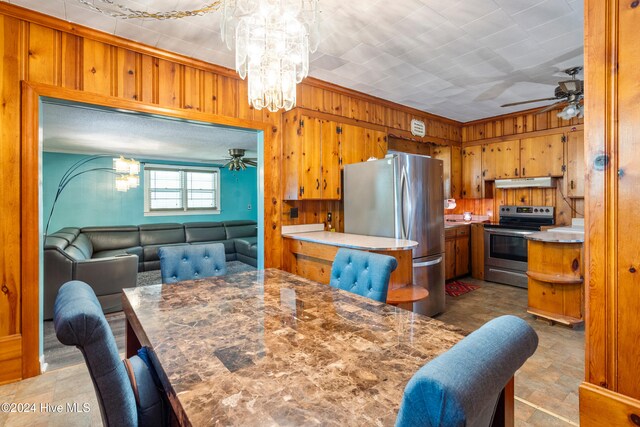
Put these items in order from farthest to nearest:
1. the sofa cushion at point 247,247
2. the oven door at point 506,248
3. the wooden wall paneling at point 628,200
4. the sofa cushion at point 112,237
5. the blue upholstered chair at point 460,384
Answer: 1. the sofa cushion at point 247,247
2. the sofa cushion at point 112,237
3. the oven door at point 506,248
4. the wooden wall paneling at point 628,200
5. the blue upholstered chair at point 460,384

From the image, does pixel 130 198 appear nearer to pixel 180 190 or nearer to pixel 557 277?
pixel 180 190

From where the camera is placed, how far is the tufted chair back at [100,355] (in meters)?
0.82

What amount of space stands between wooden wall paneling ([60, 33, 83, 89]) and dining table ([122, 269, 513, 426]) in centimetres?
181

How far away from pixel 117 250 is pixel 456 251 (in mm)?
5940

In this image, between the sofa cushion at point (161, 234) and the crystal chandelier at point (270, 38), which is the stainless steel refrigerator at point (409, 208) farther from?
the sofa cushion at point (161, 234)

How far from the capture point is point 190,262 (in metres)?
2.30

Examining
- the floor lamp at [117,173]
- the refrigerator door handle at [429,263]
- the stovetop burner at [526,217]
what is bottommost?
the refrigerator door handle at [429,263]

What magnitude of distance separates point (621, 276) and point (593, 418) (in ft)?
2.16

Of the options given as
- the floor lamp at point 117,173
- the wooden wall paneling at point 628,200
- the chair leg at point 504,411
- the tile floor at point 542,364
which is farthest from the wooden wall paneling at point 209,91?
the tile floor at point 542,364

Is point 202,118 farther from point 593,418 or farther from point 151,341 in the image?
point 593,418

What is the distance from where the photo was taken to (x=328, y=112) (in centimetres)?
383

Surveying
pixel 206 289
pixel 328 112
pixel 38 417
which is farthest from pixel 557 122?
pixel 38 417

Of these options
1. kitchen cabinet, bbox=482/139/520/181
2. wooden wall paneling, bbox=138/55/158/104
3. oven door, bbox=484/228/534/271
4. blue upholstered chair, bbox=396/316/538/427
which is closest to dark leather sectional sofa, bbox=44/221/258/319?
wooden wall paneling, bbox=138/55/158/104

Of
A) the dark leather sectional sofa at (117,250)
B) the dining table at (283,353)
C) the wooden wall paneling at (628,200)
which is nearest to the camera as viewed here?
the dining table at (283,353)
